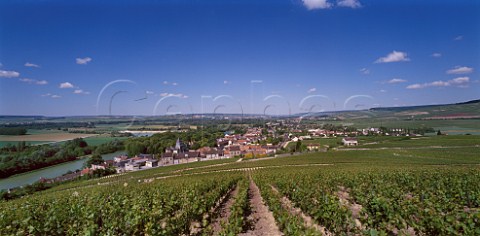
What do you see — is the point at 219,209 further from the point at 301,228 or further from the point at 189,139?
the point at 189,139

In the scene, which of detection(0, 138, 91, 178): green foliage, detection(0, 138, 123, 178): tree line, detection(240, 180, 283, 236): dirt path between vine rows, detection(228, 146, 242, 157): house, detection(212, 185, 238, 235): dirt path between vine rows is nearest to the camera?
detection(240, 180, 283, 236): dirt path between vine rows

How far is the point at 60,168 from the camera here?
5606 cm

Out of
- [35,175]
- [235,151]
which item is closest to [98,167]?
[35,175]

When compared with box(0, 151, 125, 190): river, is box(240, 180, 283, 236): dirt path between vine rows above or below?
above

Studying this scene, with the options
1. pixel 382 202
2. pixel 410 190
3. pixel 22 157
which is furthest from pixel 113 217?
pixel 22 157

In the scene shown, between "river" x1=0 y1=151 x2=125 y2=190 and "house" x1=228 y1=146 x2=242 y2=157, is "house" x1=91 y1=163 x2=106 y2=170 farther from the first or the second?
"house" x1=228 y1=146 x2=242 y2=157

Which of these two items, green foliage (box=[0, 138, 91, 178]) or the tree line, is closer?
green foliage (box=[0, 138, 91, 178])

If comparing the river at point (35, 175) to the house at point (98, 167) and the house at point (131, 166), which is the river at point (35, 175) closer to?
the house at point (98, 167)

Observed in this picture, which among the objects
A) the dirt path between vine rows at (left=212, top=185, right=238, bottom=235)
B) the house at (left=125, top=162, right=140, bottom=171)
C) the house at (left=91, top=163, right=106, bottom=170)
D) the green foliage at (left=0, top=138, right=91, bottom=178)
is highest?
the dirt path between vine rows at (left=212, top=185, right=238, bottom=235)

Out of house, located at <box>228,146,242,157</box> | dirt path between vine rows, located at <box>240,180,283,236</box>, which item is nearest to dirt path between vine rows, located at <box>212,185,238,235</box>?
dirt path between vine rows, located at <box>240,180,283,236</box>

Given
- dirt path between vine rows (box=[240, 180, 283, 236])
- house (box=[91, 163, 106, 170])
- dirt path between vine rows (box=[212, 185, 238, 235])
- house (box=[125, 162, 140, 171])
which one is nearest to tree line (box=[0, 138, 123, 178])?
house (box=[91, 163, 106, 170])

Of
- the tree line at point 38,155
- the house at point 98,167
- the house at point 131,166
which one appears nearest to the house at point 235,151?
the house at point 131,166

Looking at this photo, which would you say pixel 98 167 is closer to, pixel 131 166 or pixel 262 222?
pixel 131 166

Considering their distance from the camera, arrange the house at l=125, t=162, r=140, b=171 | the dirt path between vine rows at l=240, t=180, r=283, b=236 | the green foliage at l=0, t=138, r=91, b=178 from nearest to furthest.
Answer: the dirt path between vine rows at l=240, t=180, r=283, b=236, the green foliage at l=0, t=138, r=91, b=178, the house at l=125, t=162, r=140, b=171
